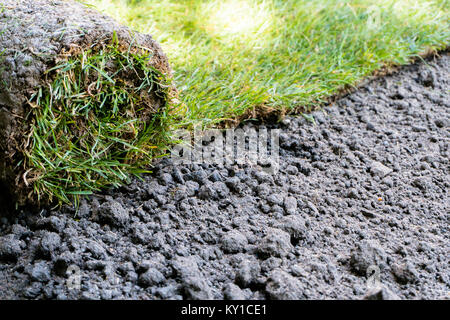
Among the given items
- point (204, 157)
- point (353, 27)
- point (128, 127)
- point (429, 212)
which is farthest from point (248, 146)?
point (353, 27)

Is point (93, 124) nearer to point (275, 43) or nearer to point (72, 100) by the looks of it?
point (72, 100)

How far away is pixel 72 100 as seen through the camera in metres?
2.04

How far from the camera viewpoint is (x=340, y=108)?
2969 millimetres

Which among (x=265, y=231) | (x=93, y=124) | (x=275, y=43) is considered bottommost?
(x=265, y=231)

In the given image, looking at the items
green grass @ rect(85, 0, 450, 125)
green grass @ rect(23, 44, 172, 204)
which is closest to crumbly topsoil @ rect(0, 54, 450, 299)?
green grass @ rect(23, 44, 172, 204)

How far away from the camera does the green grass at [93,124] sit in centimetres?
199

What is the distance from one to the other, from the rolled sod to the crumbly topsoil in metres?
0.14

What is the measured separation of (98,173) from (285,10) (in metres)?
2.19

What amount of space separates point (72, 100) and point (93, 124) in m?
0.16

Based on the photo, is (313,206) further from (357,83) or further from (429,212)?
(357,83)

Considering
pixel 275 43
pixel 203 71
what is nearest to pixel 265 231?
pixel 203 71

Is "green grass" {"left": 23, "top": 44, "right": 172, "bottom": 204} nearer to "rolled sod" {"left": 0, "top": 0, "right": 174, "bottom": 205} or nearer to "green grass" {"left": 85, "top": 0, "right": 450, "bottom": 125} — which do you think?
"rolled sod" {"left": 0, "top": 0, "right": 174, "bottom": 205}

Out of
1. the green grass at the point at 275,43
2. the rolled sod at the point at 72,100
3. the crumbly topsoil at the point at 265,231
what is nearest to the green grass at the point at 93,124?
the rolled sod at the point at 72,100

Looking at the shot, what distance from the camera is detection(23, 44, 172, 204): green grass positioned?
1.99 m
